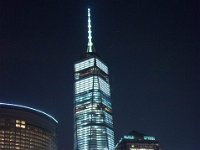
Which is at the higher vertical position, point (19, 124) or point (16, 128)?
point (19, 124)

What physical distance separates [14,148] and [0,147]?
6503mm

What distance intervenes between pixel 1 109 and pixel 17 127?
38.6 feet

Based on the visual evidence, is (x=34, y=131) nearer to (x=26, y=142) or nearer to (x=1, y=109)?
(x=26, y=142)

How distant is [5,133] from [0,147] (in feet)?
21.2

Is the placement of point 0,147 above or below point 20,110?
below

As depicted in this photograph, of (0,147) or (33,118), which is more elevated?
(33,118)

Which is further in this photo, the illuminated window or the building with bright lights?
the illuminated window

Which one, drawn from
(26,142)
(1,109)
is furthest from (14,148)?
(1,109)

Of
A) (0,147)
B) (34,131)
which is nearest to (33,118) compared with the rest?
(34,131)

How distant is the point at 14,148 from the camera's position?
629ft

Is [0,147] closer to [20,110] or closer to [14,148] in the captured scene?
[14,148]

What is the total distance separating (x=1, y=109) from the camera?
618 ft

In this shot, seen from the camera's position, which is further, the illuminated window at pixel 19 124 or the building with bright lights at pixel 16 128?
the illuminated window at pixel 19 124

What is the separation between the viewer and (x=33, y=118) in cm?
19912
